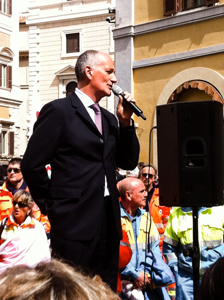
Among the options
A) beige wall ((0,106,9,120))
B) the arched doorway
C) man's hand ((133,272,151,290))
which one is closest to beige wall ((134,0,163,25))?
the arched doorway

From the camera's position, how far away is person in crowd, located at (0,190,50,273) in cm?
648

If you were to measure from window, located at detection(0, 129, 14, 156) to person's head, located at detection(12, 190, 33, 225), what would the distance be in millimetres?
29825

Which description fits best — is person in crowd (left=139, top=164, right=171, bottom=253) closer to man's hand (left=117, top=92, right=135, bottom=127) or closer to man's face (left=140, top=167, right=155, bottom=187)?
man's face (left=140, top=167, right=155, bottom=187)

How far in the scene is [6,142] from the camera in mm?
36875

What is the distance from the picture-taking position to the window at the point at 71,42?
36062 millimetres

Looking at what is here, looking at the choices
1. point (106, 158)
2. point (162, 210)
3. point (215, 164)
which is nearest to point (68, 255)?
point (106, 158)

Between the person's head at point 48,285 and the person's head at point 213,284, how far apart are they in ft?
1.55

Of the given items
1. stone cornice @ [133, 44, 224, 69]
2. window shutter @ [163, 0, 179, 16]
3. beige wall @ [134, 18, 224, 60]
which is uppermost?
window shutter @ [163, 0, 179, 16]

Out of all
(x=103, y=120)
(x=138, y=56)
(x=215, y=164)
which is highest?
(x=138, y=56)

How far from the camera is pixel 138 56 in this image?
56.2 feet

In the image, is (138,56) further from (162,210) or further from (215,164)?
(215,164)

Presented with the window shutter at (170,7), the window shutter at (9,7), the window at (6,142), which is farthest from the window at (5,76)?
the window shutter at (170,7)

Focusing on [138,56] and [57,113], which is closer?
[57,113]

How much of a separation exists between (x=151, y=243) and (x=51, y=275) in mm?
4555
